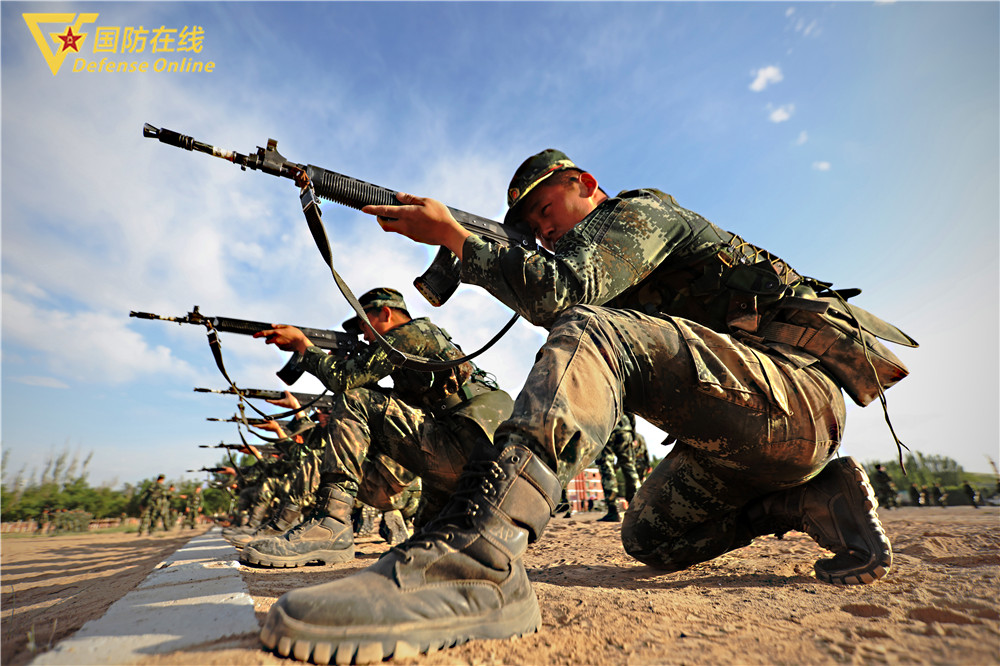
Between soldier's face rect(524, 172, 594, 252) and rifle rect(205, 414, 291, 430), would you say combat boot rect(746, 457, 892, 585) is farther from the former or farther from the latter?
rifle rect(205, 414, 291, 430)

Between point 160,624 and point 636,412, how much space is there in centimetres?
145

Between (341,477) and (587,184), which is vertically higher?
(587,184)

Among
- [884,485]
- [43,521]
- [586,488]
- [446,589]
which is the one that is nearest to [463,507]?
[446,589]

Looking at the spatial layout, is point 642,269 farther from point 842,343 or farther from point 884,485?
point 884,485

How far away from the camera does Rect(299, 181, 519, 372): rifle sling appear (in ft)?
6.68

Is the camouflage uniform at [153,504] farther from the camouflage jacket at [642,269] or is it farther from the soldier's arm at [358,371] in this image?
the camouflage jacket at [642,269]

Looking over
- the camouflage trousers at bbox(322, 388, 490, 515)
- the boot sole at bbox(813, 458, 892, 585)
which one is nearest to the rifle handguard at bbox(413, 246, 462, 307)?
the camouflage trousers at bbox(322, 388, 490, 515)

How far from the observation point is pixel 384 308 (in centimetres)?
495

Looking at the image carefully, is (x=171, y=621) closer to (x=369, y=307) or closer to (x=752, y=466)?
(x=752, y=466)

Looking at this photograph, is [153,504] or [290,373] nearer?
[290,373]

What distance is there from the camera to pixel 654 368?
1.50 meters

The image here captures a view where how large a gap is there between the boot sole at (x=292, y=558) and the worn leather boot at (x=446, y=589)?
2.30 metres

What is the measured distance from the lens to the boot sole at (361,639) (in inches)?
36.6

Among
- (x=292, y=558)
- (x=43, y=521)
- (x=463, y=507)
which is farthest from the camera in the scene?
(x=43, y=521)
